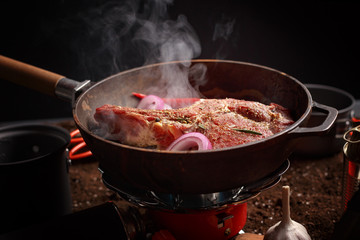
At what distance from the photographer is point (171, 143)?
201 centimetres

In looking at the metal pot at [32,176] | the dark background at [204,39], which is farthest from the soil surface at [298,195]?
the dark background at [204,39]

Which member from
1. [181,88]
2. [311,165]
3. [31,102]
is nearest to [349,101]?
[311,165]

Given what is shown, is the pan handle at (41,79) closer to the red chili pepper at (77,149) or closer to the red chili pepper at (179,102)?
the red chili pepper at (179,102)

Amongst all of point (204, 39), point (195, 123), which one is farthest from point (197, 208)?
point (204, 39)

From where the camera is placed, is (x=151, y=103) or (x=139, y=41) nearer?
(x=151, y=103)

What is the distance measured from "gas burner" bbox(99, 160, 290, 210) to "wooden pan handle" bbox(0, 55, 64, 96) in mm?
863

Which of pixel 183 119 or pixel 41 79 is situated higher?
pixel 41 79

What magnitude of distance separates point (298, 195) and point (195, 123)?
57.4 inches

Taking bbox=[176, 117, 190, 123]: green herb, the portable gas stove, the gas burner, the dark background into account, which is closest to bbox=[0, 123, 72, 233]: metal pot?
the portable gas stove

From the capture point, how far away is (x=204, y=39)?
4059 mm

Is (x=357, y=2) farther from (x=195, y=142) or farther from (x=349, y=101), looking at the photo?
(x=195, y=142)

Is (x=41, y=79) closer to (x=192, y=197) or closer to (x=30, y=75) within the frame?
(x=30, y=75)

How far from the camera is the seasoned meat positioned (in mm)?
1969

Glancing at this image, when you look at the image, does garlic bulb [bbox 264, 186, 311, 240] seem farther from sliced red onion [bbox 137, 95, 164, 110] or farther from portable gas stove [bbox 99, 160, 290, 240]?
sliced red onion [bbox 137, 95, 164, 110]
